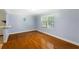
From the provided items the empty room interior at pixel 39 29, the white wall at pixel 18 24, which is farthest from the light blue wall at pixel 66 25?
the white wall at pixel 18 24

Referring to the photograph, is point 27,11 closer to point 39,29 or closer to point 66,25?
point 39,29

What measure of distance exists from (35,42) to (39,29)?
173mm

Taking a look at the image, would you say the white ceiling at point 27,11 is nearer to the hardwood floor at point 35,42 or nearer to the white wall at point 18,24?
the white wall at point 18,24

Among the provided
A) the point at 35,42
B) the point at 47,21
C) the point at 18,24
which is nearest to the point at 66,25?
the point at 47,21

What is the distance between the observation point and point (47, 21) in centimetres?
143

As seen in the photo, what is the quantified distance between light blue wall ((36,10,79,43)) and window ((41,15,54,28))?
1.6 inches

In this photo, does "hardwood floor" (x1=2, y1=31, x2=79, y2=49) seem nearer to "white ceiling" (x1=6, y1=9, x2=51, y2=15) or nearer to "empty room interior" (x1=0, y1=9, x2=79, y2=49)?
"empty room interior" (x1=0, y1=9, x2=79, y2=49)

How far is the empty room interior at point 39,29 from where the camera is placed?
1356mm

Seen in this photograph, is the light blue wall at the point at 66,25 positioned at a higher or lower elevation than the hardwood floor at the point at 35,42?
higher
